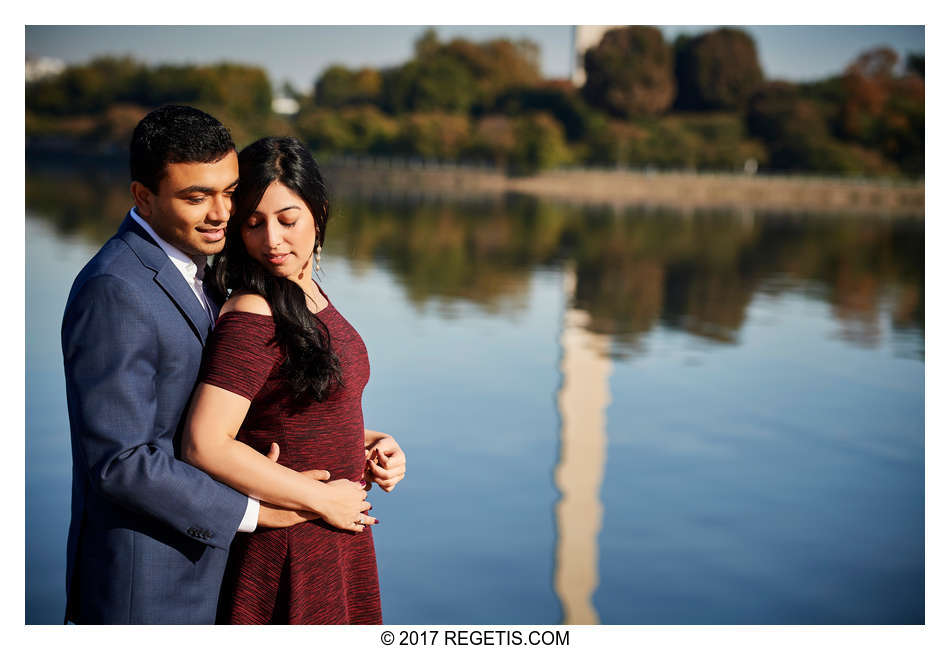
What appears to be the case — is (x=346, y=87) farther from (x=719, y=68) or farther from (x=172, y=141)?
(x=172, y=141)

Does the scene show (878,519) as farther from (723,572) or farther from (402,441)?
(402,441)

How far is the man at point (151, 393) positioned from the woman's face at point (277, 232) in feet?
0.19

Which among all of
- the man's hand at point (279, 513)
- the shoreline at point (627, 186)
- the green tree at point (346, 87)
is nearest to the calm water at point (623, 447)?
the man's hand at point (279, 513)

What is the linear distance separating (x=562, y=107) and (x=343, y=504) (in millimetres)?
47500

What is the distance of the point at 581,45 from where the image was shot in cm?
4522

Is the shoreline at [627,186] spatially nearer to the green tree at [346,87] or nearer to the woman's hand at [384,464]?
the green tree at [346,87]

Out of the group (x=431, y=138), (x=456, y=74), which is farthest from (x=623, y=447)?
(x=456, y=74)

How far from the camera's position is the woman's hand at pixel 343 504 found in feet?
5.39

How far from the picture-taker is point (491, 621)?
3.40 metres

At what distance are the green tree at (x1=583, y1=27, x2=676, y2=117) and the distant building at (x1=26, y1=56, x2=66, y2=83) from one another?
25711 mm

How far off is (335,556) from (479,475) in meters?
3.13

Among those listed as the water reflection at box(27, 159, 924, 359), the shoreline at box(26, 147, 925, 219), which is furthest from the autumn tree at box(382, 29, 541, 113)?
the water reflection at box(27, 159, 924, 359)

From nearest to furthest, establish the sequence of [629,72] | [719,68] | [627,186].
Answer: [627,186] → [629,72] → [719,68]
